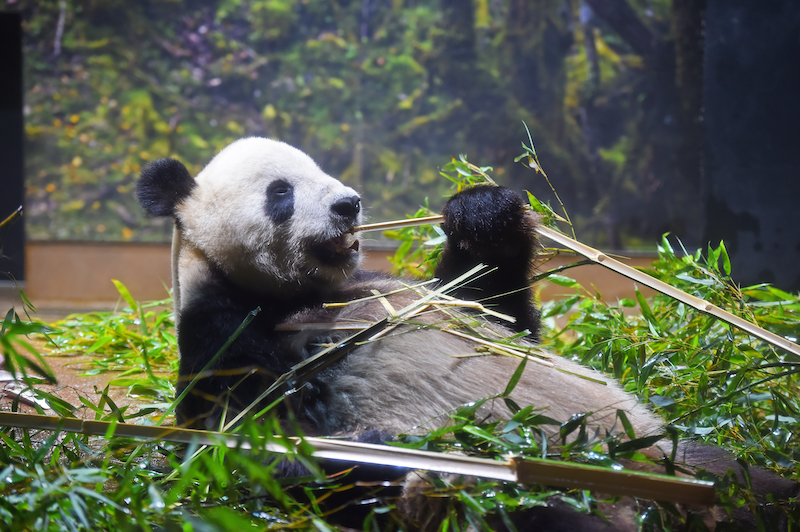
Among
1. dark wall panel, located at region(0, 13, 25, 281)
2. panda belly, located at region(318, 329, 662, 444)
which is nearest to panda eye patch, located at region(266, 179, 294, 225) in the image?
panda belly, located at region(318, 329, 662, 444)

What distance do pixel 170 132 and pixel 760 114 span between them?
5.11 metres

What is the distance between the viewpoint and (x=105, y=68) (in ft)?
17.3

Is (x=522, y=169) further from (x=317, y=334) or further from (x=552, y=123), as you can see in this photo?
(x=317, y=334)

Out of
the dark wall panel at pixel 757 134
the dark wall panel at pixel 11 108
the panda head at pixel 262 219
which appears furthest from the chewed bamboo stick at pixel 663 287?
the dark wall panel at pixel 11 108

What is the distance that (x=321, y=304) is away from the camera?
1546 millimetres

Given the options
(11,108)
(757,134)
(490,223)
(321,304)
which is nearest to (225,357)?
(321,304)

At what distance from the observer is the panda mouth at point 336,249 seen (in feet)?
4.93

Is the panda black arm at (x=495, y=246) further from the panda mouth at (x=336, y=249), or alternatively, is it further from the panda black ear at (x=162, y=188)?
the panda black ear at (x=162, y=188)

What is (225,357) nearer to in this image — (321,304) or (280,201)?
(321,304)

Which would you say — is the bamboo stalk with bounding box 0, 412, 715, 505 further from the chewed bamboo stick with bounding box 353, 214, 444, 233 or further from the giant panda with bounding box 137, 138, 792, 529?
the chewed bamboo stick with bounding box 353, 214, 444, 233

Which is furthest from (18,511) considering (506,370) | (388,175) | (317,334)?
(388,175)

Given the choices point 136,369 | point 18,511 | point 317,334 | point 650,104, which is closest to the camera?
point 18,511

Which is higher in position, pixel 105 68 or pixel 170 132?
pixel 105 68

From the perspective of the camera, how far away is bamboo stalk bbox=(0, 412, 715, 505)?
0.88 metres
